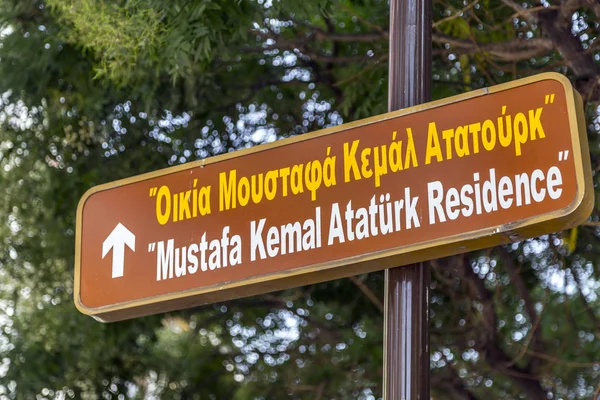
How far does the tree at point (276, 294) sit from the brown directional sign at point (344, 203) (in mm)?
2670

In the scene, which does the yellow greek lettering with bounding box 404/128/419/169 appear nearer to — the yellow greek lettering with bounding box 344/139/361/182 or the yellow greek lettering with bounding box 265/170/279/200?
the yellow greek lettering with bounding box 344/139/361/182

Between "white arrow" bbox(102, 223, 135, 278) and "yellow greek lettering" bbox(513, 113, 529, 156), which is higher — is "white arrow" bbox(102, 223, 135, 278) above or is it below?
below

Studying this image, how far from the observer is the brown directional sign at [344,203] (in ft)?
6.64

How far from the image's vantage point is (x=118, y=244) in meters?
2.58

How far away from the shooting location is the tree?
18.3ft

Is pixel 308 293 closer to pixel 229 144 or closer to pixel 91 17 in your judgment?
pixel 229 144

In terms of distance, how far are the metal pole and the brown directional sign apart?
7cm

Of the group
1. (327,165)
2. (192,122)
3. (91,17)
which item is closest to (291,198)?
(327,165)

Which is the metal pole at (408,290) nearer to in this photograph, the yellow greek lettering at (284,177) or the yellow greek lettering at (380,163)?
the yellow greek lettering at (380,163)

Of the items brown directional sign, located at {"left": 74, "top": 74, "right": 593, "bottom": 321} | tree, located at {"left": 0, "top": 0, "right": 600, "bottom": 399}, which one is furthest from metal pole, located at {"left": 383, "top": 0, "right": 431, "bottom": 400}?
tree, located at {"left": 0, "top": 0, "right": 600, "bottom": 399}

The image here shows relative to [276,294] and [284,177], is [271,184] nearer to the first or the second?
[284,177]

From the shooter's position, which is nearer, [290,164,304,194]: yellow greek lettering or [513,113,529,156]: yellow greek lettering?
[513,113,529,156]: yellow greek lettering

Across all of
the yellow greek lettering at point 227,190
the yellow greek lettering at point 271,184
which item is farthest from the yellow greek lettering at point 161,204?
the yellow greek lettering at point 271,184

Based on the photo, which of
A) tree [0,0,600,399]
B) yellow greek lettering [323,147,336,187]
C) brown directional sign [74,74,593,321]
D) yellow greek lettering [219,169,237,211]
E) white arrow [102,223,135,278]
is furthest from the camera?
tree [0,0,600,399]
